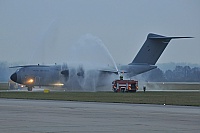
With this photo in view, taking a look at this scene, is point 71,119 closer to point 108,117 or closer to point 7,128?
point 108,117

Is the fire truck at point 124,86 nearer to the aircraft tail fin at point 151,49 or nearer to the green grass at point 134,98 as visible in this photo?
the green grass at point 134,98

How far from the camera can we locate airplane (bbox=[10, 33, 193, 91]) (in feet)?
287

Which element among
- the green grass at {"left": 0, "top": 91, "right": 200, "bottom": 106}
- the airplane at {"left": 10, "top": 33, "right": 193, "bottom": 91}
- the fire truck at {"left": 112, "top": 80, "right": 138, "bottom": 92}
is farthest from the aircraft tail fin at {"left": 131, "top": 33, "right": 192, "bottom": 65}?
the green grass at {"left": 0, "top": 91, "right": 200, "bottom": 106}

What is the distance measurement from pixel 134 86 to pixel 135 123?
Result: 47704 mm

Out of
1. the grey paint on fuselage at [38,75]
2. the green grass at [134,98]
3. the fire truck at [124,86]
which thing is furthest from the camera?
the grey paint on fuselage at [38,75]

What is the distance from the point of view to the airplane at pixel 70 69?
87.4 meters

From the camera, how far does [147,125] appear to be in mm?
24047

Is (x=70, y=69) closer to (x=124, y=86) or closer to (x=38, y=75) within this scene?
(x=38, y=75)

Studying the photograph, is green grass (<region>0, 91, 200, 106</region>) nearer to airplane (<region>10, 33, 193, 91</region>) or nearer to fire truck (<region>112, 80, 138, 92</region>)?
fire truck (<region>112, 80, 138, 92</region>)

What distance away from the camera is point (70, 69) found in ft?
283

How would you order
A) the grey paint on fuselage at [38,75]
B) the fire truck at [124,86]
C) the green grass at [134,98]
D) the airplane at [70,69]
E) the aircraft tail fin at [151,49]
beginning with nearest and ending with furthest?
1. the green grass at [134,98]
2. the fire truck at [124,86]
3. the airplane at [70,69]
4. the grey paint on fuselage at [38,75]
5. the aircraft tail fin at [151,49]

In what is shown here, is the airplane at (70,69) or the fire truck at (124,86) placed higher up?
the airplane at (70,69)

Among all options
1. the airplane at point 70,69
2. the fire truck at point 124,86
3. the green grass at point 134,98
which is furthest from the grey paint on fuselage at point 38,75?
the green grass at point 134,98

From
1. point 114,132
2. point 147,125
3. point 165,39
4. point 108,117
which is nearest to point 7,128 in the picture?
point 114,132
